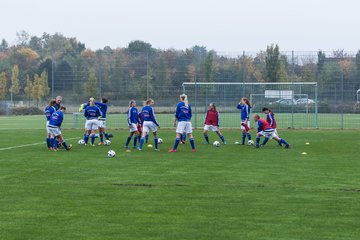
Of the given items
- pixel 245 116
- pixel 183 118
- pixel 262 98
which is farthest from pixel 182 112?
pixel 262 98

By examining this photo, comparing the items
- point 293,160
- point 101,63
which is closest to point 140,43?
point 101,63

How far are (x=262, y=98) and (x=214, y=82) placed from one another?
3.76 m

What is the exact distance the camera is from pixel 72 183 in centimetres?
1377

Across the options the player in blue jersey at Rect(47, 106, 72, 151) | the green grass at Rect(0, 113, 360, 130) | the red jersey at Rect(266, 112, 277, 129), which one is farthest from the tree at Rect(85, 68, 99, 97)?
the red jersey at Rect(266, 112, 277, 129)

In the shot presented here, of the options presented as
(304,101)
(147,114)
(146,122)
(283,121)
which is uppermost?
(304,101)

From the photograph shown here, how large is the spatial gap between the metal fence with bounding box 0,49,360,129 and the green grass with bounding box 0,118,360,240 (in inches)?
866

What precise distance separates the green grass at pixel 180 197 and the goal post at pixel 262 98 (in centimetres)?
2210

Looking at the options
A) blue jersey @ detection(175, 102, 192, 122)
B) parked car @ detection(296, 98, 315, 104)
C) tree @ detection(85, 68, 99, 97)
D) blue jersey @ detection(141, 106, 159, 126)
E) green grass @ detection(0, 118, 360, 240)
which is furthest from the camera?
parked car @ detection(296, 98, 315, 104)

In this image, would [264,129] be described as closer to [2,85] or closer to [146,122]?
[146,122]

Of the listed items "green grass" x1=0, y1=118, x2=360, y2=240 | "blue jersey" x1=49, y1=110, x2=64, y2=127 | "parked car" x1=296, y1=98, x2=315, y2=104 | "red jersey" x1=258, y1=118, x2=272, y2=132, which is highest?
"parked car" x1=296, y1=98, x2=315, y2=104

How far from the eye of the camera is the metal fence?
4212cm

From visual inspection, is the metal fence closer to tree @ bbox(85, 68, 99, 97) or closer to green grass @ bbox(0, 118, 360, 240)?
tree @ bbox(85, 68, 99, 97)

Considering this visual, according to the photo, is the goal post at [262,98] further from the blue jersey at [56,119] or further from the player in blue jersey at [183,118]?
the blue jersey at [56,119]

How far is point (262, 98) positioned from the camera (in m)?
44.9
